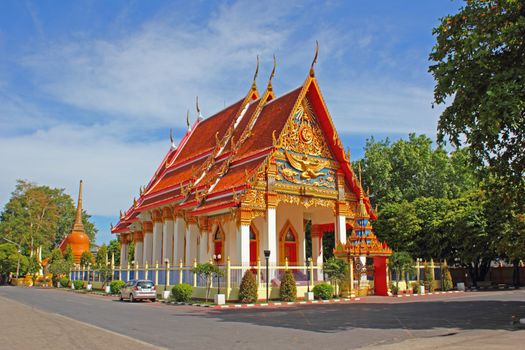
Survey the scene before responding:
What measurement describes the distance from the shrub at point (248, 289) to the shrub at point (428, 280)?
11.2 m

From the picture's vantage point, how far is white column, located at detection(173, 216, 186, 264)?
27.3 metres

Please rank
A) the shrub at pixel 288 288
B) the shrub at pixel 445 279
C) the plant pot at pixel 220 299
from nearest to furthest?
the plant pot at pixel 220 299
the shrub at pixel 288 288
the shrub at pixel 445 279

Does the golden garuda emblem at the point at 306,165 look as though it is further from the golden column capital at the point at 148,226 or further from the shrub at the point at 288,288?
the golden column capital at the point at 148,226

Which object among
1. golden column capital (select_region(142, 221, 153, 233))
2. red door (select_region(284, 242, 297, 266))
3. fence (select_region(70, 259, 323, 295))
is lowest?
fence (select_region(70, 259, 323, 295))

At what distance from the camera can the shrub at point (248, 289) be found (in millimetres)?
19172

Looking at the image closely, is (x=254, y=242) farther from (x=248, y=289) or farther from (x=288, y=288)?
(x=248, y=289)

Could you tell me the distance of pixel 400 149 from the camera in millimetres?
39688

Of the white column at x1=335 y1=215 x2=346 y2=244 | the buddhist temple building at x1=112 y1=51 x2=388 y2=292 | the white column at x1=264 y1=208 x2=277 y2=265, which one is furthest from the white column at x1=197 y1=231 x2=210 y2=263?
the white column at x1=335 y1=215 x2=346 y2=244

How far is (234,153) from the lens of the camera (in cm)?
2502

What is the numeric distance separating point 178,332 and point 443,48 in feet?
32.1

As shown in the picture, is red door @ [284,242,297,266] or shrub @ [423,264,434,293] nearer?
shrub @ [423,264,434,293]

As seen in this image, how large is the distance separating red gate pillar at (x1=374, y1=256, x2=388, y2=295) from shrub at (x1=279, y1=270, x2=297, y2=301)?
5.38 metres

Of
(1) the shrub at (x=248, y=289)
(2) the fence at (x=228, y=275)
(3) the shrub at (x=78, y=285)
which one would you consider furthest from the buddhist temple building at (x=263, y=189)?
(3) the shrub at (x=78, y=285)

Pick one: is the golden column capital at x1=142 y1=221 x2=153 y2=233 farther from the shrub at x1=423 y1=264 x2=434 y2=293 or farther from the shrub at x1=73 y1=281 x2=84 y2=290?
the shrub at x1=423 y1=264 x2=434 y2=293
